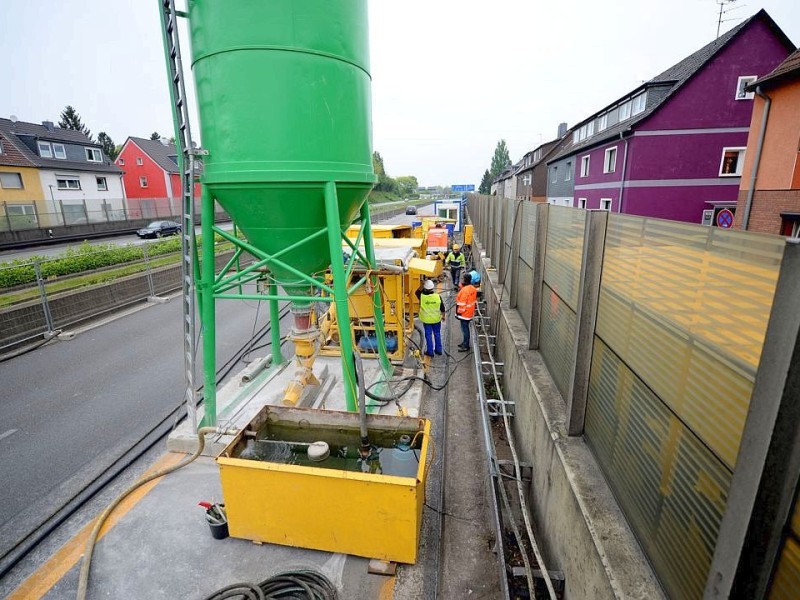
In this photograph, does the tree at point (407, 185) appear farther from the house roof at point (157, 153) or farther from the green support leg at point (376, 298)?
the green support leg at point (376, 298)

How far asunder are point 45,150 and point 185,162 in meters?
35.9

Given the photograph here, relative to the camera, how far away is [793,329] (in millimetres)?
1501

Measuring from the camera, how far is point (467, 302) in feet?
28.8

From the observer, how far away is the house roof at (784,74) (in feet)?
39.6

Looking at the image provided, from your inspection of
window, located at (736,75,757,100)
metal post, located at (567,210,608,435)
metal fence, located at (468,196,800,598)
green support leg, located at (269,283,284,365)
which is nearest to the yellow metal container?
metal post, located at (567,210,608,435)

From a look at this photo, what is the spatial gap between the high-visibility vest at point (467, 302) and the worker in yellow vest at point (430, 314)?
1.91 ft

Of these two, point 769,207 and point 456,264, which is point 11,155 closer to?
point 456,264

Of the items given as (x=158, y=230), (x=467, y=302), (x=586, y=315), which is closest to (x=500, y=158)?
(x=158, y=230)

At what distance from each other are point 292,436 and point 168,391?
3.85 metres

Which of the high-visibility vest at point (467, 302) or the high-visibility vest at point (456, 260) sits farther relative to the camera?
the high-visibility vest at point (456, 260)

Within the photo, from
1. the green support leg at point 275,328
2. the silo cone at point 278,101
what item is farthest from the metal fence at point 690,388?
the green support leg at point 275,328

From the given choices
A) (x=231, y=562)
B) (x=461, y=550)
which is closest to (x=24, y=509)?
(x=231, y=562)

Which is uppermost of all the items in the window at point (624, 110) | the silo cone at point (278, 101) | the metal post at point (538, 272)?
the window at point (624, 110)

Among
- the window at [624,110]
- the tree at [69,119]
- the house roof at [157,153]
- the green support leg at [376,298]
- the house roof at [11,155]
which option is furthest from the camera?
the tree at [69,119]
